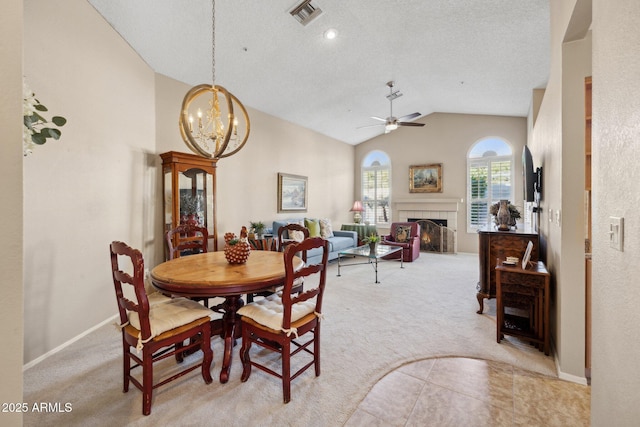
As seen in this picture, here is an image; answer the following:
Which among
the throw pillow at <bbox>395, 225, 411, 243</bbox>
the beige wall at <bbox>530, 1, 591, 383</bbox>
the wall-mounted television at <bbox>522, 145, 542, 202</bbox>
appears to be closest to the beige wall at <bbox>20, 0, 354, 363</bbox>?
the beige wall at <bbox>530, 1, 591, 383</bbox>

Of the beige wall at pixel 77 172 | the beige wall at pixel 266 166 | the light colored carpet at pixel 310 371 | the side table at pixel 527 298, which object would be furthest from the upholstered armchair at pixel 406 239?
the beige wall at pixel 77 172

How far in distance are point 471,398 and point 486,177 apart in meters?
6.44

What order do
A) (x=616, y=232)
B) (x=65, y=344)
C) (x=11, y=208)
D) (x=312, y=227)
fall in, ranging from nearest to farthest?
1. (x=11, y=208)
2. (x=616, y=232)
3. (x=65, y=344)
4. (x=312, y=227)

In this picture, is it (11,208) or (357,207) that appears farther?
(357,207)

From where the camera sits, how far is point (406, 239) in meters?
6.31

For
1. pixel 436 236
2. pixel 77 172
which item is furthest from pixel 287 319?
pixel 436 236

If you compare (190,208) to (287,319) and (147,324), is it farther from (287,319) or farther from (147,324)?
(287,319)

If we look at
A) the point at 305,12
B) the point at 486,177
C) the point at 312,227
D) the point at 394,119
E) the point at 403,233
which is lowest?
the point at 403,233

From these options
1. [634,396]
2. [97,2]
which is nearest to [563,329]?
[634,396]

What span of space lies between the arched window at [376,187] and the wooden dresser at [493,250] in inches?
197

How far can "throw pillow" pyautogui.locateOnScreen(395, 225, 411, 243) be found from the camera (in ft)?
20.7

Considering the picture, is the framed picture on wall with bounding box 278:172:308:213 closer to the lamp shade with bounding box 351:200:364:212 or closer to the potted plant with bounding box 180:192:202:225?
the lamp shade with bounding box 351:200:364:212

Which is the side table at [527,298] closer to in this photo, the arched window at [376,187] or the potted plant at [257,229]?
the potted plant at [257,229]

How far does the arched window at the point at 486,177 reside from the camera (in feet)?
22.2
